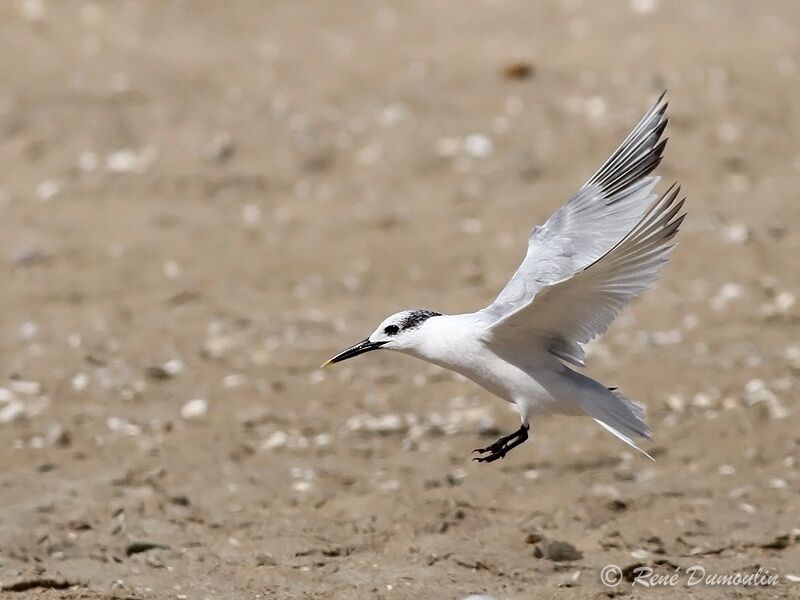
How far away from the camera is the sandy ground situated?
198 inches

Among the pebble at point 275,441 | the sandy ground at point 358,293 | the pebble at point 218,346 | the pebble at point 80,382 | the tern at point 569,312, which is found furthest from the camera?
the pebble at point 218,346

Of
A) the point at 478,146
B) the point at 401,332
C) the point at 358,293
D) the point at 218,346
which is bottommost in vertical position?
the point at 401,332

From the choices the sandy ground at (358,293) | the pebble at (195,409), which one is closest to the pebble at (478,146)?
the sandy ground at (358,293)

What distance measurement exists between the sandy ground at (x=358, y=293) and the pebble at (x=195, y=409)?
0.07 feet

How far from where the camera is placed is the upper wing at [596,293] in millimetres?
4070

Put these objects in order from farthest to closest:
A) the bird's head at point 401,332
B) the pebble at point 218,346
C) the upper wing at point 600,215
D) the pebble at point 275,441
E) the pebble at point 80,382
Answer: the pebble at point 218,346, the pebble at point 80,382, the pebble at point 275,441, the upper wing at point 600,215, the bird's head at point 401,332

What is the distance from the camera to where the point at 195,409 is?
21.0 ft

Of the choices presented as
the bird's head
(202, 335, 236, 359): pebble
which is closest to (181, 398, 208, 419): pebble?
(202, 335, 236, 359): pebble

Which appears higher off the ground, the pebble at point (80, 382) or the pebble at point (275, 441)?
the pebble at point (80, 382)

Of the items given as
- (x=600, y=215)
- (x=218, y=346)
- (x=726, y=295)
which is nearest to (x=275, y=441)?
(x=218, y=346)

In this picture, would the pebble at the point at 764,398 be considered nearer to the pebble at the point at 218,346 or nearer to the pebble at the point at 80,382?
the pebble at the point at 218,346

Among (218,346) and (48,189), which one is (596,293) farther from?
(48,189)

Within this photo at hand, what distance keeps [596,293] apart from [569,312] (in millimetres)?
132

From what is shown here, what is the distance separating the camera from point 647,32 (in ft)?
33.0
